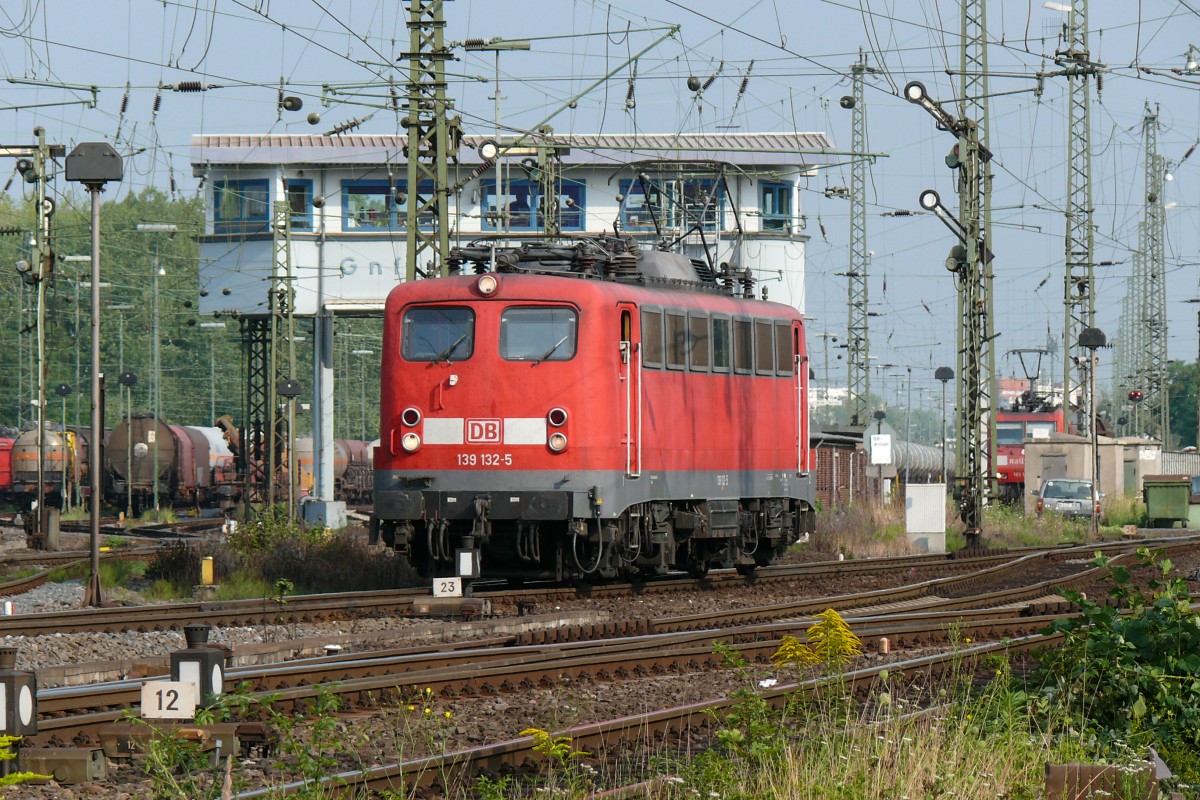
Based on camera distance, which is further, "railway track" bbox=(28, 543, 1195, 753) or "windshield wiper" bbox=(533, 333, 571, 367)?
"windshield wiper" bbox=(533, 333, 571, 367)

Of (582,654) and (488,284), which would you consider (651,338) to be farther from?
(582,654)

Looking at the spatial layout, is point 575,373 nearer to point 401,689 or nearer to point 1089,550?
point 401,689

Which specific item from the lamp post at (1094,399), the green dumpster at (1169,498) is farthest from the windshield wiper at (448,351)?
the green dumpster at (1169,498)

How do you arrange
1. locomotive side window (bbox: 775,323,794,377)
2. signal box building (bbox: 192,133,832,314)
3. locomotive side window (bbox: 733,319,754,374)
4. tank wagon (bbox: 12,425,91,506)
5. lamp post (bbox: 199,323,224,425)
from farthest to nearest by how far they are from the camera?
lamp post (bbox: 199,323,224,425), tank wagon (bbox: 12,425,91,506), signal box building (bbox: 192,133,832,314), locomotive side window (bbox: 775,323,794,377), locomotive side window (bbox: 733,319,754,374)

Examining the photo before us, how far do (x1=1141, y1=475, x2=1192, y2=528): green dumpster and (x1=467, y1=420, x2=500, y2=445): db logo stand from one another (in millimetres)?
24955

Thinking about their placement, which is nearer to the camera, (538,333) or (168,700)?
(168,700)

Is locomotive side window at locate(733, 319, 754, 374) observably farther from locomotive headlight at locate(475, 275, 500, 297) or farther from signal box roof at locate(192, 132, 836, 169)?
signal box roof at locate(192, 132, 836, 169)

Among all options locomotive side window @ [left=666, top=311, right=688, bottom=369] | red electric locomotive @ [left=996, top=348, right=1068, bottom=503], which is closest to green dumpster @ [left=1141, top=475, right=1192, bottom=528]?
red electric locomotive @ [left=996, top=348, right=1068, bottom=503]

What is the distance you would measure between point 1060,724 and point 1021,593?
10094 mm

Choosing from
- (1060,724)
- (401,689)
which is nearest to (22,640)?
(401,689)

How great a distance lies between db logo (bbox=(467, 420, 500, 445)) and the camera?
698 inches

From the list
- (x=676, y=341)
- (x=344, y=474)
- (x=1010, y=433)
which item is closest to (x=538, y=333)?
(x=676, y=341)

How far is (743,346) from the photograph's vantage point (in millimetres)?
20750

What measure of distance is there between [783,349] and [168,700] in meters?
14.7
